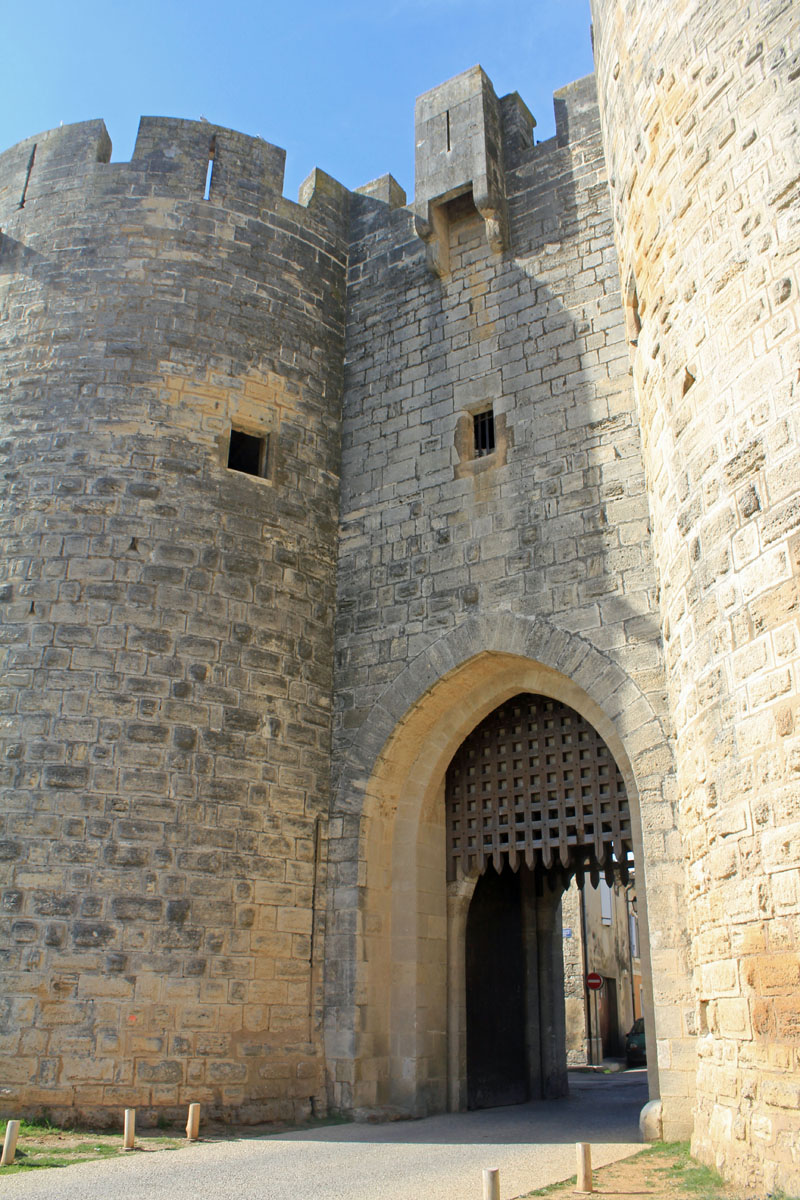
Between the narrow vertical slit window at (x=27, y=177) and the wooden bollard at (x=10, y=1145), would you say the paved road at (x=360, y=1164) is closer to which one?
the wooden bollard at (x=10, y=1145)

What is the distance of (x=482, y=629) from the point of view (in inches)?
270

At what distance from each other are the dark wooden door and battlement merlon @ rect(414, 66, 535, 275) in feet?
17.2

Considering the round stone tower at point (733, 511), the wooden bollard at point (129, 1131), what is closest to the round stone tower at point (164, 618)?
the wooden bollard at point (129, 1131)

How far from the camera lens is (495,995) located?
318 inches

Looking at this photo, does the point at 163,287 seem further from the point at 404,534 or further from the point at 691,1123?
the point at 691,1123

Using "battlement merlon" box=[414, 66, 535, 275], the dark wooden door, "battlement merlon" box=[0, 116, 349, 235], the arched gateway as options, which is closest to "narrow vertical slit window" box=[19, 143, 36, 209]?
"battlement merlon" box=[0, 116, 349, 235]

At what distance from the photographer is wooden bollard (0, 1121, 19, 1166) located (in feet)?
15.3

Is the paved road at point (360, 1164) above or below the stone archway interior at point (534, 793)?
below

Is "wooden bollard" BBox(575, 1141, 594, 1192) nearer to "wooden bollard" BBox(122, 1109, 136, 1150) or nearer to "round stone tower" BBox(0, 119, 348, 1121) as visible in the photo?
"wooden bollard" BBox(122, 1109, 136, 1150)

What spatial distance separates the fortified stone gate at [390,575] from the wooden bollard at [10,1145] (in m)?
0.85

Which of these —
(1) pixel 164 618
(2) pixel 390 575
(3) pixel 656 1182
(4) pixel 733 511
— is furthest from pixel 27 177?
(3) pixel 656 1182

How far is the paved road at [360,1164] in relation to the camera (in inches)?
161

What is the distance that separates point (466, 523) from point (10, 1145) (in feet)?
15.4

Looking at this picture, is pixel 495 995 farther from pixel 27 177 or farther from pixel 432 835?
pixel 27 177
